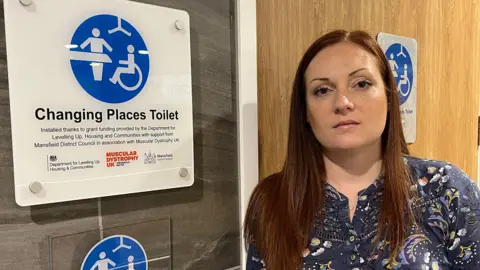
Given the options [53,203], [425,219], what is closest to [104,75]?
[53,203]

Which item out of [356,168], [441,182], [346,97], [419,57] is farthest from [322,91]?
[419,57]

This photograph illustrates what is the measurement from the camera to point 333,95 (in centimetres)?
100

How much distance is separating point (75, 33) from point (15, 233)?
406mm

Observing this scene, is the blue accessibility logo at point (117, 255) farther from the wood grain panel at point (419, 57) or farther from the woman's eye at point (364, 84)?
the woman's eye at point (364, 84)

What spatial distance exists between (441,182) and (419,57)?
808 mm

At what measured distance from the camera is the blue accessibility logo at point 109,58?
2.86 ft

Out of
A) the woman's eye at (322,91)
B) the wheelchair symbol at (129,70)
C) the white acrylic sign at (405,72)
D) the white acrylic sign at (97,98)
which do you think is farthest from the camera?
the white acrylic sign at (405,72)

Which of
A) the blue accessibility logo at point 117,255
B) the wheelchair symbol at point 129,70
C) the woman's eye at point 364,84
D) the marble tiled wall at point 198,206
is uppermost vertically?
the wheelchair symbol at point 129,70

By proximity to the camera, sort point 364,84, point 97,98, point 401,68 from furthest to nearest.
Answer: point 401,68, point 364,84, point 97,98

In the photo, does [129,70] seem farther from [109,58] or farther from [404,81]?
[404,81]

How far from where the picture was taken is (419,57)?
1649 mm

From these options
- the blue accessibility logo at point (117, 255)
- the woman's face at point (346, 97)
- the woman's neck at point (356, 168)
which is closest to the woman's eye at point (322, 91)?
the woman's face at point (346, 97)

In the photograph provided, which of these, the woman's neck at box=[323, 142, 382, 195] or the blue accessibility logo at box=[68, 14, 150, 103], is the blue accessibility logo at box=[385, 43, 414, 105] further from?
the blue accessibility logo at box=[68, 14, 150, 103]

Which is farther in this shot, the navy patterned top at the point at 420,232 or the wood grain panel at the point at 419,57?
the wood grain panel at the point at 419,57
